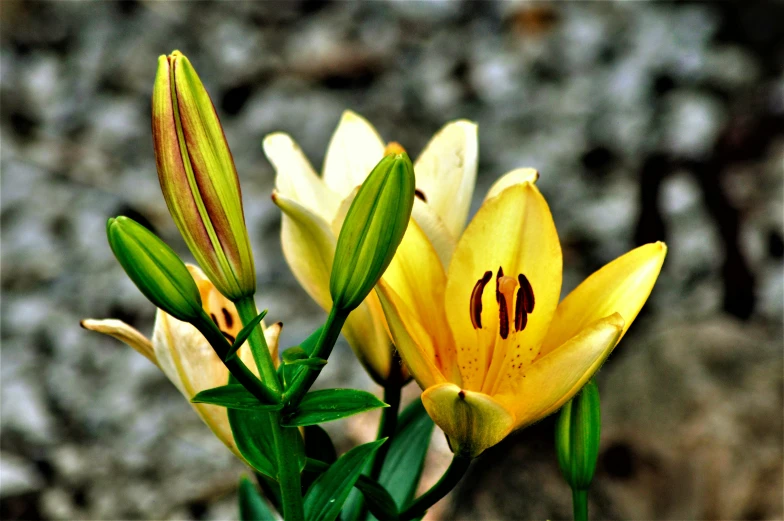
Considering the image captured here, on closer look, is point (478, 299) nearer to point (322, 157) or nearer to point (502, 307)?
point (502, 307)

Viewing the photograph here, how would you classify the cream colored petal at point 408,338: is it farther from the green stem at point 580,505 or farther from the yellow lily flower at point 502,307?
the green stem at point 580,505

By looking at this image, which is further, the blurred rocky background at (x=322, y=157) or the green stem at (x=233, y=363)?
the blurred rocky background at (x=322, y=157)

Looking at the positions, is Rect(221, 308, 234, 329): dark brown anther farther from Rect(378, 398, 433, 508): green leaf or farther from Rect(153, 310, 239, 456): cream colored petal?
Rect(378, 398, 433, 508): green leaf

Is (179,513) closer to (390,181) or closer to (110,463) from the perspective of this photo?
(110,463)

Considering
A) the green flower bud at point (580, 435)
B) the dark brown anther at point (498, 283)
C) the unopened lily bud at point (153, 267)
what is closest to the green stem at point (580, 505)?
the green flower bud at point (580, 435)

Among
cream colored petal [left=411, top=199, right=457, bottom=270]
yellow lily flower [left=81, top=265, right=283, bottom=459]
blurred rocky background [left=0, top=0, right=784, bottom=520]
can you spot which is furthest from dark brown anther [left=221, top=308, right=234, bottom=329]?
blurred rocky background [left=0, top=0, right=784, bottom=520]
